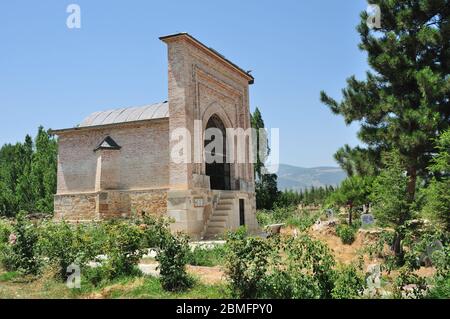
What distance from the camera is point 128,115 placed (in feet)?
52.8

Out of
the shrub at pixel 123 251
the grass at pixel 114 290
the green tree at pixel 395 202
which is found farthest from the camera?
the green tree at pixel 395 202

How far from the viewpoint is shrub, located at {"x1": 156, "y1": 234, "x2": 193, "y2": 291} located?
666 cm

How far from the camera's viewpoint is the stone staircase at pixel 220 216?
13.8 meters

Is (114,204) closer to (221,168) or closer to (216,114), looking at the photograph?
(221,168)

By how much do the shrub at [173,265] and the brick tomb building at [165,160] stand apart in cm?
550

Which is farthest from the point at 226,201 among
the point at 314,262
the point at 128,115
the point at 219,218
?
the point at 314,262

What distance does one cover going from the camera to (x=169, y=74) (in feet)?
42.9

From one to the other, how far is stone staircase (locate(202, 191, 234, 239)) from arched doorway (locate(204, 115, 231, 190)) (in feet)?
6.44

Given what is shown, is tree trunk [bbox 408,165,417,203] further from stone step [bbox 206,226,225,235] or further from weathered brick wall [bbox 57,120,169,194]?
weathered brick wall [bbox 57,120,169,194]

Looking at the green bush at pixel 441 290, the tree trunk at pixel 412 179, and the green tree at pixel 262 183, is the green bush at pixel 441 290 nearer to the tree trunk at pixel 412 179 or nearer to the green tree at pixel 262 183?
the tree trunk at pixel 412 179

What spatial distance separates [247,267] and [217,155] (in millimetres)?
11109

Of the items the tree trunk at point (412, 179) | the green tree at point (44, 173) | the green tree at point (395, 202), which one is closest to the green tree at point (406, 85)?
the tree trunk at point (412, 179)
